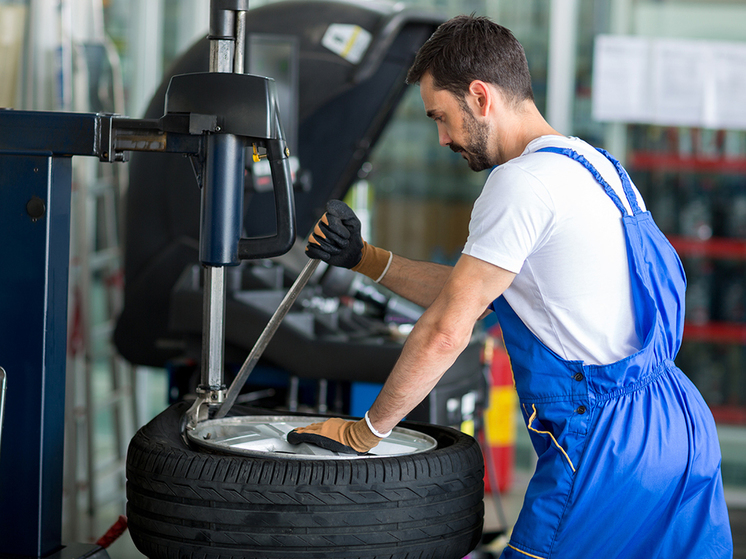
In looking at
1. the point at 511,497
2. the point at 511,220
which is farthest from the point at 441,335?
the point at 511,497

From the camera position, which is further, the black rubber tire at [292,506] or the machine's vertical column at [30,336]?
the machine's vertical column at [30,336]

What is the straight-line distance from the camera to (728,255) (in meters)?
4.06

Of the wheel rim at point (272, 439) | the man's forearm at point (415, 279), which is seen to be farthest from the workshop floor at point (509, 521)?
the wheel rim at point (272, 439)

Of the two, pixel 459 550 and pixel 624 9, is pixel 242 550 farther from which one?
pixel 624 9

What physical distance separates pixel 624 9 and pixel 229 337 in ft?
9.31

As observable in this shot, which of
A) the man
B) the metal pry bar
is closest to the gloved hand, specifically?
the man

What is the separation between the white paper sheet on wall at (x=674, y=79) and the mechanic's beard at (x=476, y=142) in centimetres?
269

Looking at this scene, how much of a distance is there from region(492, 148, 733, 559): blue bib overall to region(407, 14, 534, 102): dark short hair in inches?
6.5

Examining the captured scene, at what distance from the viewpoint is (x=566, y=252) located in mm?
1266

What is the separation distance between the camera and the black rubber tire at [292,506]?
1131 mm

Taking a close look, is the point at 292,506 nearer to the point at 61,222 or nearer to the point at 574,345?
the point at 574,345

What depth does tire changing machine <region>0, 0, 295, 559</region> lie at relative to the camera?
125 centimetres

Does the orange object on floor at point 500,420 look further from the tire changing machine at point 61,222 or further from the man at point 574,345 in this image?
the tire changing machine at point 61,222

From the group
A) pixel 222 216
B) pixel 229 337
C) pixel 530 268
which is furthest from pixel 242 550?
pixel 229 337
